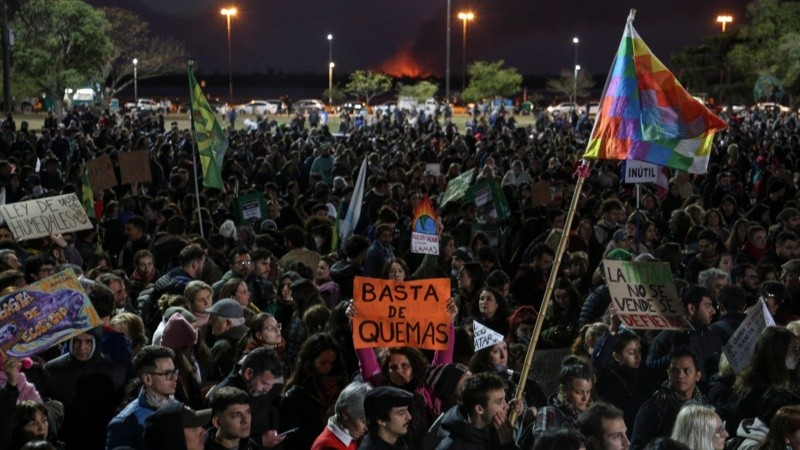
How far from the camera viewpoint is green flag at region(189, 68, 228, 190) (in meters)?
15.1

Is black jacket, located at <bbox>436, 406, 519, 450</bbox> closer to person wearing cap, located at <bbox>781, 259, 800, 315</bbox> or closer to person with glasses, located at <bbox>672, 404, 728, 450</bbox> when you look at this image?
person with glasses, located at <bbox>672, 404, 728, 450</bbox>

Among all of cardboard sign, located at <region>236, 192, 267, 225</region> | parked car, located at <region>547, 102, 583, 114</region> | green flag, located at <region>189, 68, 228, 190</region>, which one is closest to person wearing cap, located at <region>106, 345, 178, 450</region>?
cardboard sign, located at <region>236, 192, 267, 225</region>

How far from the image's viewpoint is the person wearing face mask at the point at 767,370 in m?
7.28

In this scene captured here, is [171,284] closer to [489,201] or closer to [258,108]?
[489,201]

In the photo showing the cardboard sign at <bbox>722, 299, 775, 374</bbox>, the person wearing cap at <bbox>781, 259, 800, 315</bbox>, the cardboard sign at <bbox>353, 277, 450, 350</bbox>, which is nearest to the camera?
the cardboard sign at <bbox>353, 277, 450, 350</bbox>

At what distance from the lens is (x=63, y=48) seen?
61.2 m

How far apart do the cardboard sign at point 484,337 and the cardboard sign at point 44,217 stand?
5.83m

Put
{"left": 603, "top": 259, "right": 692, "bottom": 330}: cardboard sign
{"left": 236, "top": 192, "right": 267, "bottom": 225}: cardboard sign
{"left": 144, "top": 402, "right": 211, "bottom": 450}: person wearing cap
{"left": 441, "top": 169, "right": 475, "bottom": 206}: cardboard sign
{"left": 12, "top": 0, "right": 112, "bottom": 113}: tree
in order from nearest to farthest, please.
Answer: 1. {"left": 144, "top": 402, "right": 211, "bottom": 450}: person wearing cap
2. {"left": 603, "top": 259, "right": 692, "bottom": 330}: cardboard sign
3. {"left": 236, "top": 192, "right": 267, "bottom": 225}: cardboard sign
4. {"left": 441, "top": 169, "right": 475, "bottom": 206}: cardboard sign
5. {"left": 12, "top": 0, "right": 112, "bottom": 113}: tree

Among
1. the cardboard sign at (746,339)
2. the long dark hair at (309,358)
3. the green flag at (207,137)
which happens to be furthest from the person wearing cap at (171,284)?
the green flag at (207,137)

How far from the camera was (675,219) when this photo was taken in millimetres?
14023

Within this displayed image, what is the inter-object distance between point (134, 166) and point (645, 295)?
34.0 feet

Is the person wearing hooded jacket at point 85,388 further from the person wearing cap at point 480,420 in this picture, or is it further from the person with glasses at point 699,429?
the person with glasses at point 699,429

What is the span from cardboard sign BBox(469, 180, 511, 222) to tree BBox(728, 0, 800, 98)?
168ft

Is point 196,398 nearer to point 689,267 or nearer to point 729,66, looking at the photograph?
point 689,267
